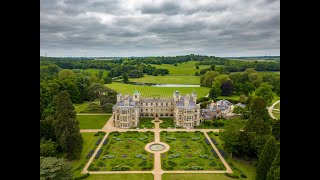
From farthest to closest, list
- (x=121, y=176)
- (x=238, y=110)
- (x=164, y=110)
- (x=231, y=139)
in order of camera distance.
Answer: (x=164, y=110) → (x=238, y=110) → (x=231, y=139) → (x=121, y=176)

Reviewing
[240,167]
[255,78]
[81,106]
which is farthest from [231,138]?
[255,78]

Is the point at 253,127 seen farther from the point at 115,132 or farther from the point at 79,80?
the point at 79,80

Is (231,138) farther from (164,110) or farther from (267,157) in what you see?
(164,110)

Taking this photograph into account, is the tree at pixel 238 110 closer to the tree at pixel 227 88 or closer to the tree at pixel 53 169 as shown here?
the tree at pixel 227 88

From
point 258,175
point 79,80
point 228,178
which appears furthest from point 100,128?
point 79,80

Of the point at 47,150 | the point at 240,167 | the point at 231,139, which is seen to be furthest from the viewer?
the point at 231,139

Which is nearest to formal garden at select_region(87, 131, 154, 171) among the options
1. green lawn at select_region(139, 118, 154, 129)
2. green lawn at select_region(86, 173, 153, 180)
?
green lawn at select_region(86, 173, 153, 180)

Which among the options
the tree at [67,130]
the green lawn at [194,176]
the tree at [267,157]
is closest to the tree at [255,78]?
the green lawn at [194,176]
